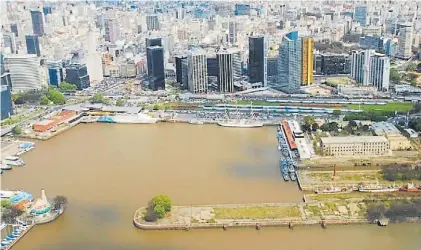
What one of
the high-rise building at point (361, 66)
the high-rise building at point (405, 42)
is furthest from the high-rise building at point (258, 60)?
the high-rise building at point (405, 42)

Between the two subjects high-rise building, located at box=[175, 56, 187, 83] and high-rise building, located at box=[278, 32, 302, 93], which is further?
high-rise building, located at box=[175, 56, 187, 83]

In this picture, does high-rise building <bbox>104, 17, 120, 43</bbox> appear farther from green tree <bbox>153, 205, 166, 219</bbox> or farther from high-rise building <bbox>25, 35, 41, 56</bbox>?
green tree <bbox>153, 205, 166, 219</bbox>

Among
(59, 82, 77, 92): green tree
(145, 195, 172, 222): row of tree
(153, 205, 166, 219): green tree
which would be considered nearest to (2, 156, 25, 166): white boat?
(145, 195, 172, 222): row of tree

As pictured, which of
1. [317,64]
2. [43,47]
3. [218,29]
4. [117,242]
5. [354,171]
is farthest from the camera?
[218,29]

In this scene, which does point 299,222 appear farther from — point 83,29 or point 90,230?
point 83,29

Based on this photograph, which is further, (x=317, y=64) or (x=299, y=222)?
(x=317, y=64)

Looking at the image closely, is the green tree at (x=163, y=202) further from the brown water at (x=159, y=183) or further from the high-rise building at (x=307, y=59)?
the high-rise building at (x=307, y=59)

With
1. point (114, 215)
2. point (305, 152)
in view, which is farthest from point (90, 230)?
point (305, 152)
